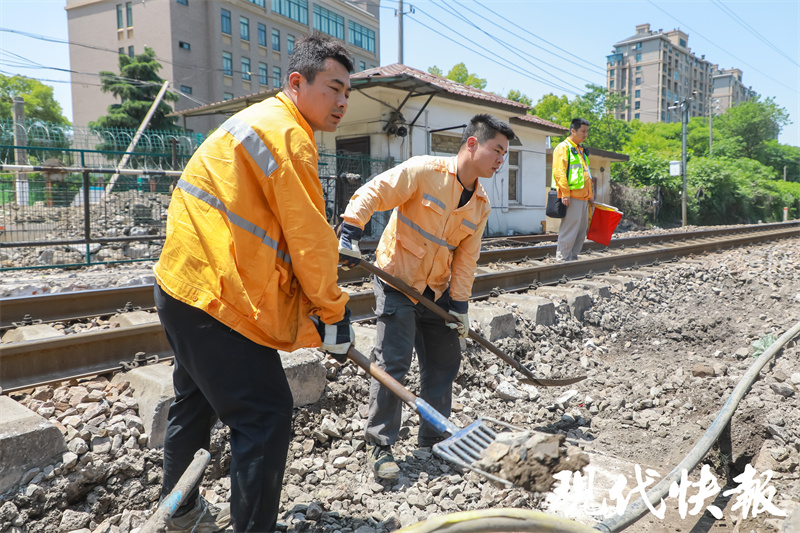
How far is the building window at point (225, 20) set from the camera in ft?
136

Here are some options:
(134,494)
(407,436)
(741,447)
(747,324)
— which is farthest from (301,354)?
(747,324)

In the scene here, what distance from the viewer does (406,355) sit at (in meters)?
3.40

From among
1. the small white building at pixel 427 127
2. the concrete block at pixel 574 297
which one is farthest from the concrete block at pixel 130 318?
the small white building at pixel 427 127

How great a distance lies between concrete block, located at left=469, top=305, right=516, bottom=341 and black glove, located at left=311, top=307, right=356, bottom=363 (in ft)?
9.33

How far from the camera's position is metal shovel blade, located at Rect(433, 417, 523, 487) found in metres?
2.24

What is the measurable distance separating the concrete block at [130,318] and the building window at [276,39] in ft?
151

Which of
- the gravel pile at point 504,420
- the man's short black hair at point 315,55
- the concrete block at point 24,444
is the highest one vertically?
the man's short black hair at point 315,55

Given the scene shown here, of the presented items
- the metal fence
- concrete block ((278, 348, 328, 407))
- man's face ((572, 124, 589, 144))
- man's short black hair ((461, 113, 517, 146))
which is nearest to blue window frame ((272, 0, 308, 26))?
the metal fence

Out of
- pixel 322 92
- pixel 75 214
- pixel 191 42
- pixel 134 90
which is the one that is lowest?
pixel 75 214

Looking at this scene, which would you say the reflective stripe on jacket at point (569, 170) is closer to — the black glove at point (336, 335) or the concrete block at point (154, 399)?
the concrete block at point (154, 399)

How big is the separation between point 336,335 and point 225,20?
45.5m

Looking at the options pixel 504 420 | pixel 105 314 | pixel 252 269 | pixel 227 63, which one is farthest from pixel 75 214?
pixel 227 63

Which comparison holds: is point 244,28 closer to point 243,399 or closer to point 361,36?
point 361,36

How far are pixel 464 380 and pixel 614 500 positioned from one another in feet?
5.38
